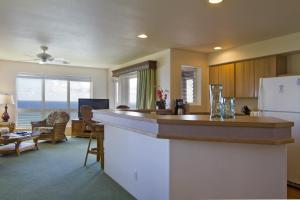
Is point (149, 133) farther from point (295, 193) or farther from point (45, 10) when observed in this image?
point (295, 193)

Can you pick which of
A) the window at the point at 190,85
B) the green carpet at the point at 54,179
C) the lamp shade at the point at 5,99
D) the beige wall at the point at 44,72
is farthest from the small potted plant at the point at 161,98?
the lamp shade at the point at 5,99

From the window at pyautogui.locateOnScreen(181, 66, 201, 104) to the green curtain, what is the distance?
2.53ft

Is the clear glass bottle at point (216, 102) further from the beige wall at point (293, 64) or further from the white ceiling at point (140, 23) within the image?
the beige wall at point (293, 64)

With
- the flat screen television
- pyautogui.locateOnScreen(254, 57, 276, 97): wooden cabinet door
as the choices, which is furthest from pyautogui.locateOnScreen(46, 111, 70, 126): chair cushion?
pyautogui.locateOnScreen(254, 57, 276, 97): wooden cabinet door

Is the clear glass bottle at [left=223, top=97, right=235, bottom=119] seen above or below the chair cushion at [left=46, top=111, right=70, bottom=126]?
above

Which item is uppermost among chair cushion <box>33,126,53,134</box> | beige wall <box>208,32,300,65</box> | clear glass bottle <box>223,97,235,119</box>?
beige wall <box>208,32,300,65</box>

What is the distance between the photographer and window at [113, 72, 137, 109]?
26.0 ft

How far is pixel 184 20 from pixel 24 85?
635 centimetres

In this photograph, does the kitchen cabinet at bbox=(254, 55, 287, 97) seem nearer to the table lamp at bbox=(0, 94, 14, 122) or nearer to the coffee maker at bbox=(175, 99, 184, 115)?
the coffee maker at bbox=(175, 99, 184, 115)

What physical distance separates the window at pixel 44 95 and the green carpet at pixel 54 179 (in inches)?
109

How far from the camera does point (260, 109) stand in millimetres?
4145

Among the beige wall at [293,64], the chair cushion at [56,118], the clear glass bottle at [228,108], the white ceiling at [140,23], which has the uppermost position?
the white ceiling at [140,23]

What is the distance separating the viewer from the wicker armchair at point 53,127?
692cm

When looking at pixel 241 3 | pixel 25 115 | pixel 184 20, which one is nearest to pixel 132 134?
pixel 184 20
